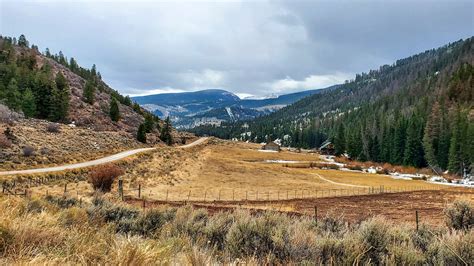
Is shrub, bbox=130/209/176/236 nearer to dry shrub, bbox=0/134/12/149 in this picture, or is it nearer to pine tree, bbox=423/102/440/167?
dry shrub, bbox=0/134/12/149

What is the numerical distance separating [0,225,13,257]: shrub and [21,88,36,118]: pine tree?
86.7 metres

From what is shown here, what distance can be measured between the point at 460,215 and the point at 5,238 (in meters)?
13.5

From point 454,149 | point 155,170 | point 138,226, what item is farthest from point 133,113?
point 138,226

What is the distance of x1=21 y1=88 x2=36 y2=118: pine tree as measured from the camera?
8200 centimetres

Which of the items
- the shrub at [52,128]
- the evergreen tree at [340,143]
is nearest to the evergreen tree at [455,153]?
the evergreen tree at [340,143]

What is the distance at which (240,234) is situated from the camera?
829cm

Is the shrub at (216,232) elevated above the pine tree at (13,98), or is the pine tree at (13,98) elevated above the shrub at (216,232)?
the pine tree at (13,98)

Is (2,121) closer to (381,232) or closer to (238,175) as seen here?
(238,175)

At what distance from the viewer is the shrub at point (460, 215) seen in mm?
12859

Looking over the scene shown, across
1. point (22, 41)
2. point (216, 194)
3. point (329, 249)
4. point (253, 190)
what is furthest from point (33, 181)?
point (22, 41)

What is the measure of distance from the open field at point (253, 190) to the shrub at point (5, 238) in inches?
976

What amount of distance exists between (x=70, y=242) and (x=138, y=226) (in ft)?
16.7

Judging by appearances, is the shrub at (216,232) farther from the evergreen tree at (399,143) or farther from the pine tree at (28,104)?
the evergreen tree at (399,143)

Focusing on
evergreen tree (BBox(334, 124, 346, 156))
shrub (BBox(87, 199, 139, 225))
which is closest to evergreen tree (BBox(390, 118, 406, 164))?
evergreen tree (BBox(334, 124, 346, 156))
